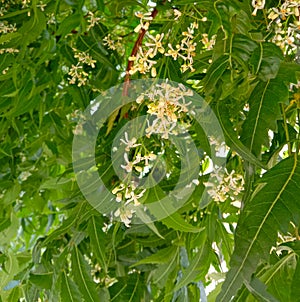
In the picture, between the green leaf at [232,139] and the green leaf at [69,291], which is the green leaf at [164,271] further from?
the green leaf at [232,139]

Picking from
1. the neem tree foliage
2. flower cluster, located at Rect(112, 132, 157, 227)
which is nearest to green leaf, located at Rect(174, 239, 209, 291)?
the neem tree foliage

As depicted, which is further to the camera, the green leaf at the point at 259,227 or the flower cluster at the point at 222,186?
the flower cluster at the point at 222,186

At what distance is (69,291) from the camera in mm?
643

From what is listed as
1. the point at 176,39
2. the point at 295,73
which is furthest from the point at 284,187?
the point at 176,39

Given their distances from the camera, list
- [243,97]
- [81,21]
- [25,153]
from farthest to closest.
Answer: [25,153]
[81,21]
[243,97]

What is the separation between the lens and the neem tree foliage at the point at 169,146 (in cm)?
48

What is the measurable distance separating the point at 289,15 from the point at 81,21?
279mm

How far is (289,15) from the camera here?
1.66 feet

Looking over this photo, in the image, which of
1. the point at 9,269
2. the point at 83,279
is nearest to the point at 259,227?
the point at 83,279

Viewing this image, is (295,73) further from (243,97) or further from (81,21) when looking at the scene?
(81,21)

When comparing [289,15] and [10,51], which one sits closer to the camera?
[289,15]

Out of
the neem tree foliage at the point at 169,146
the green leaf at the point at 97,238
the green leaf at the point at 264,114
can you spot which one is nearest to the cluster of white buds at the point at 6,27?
the neem tree foliage at the point at 169,146

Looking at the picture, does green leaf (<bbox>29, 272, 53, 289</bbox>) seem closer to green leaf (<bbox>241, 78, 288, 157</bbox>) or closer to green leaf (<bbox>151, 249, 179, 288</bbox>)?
green leaf (<bbox>151, 249, 179, 288</bbox>)

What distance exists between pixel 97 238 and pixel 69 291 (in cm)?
6
